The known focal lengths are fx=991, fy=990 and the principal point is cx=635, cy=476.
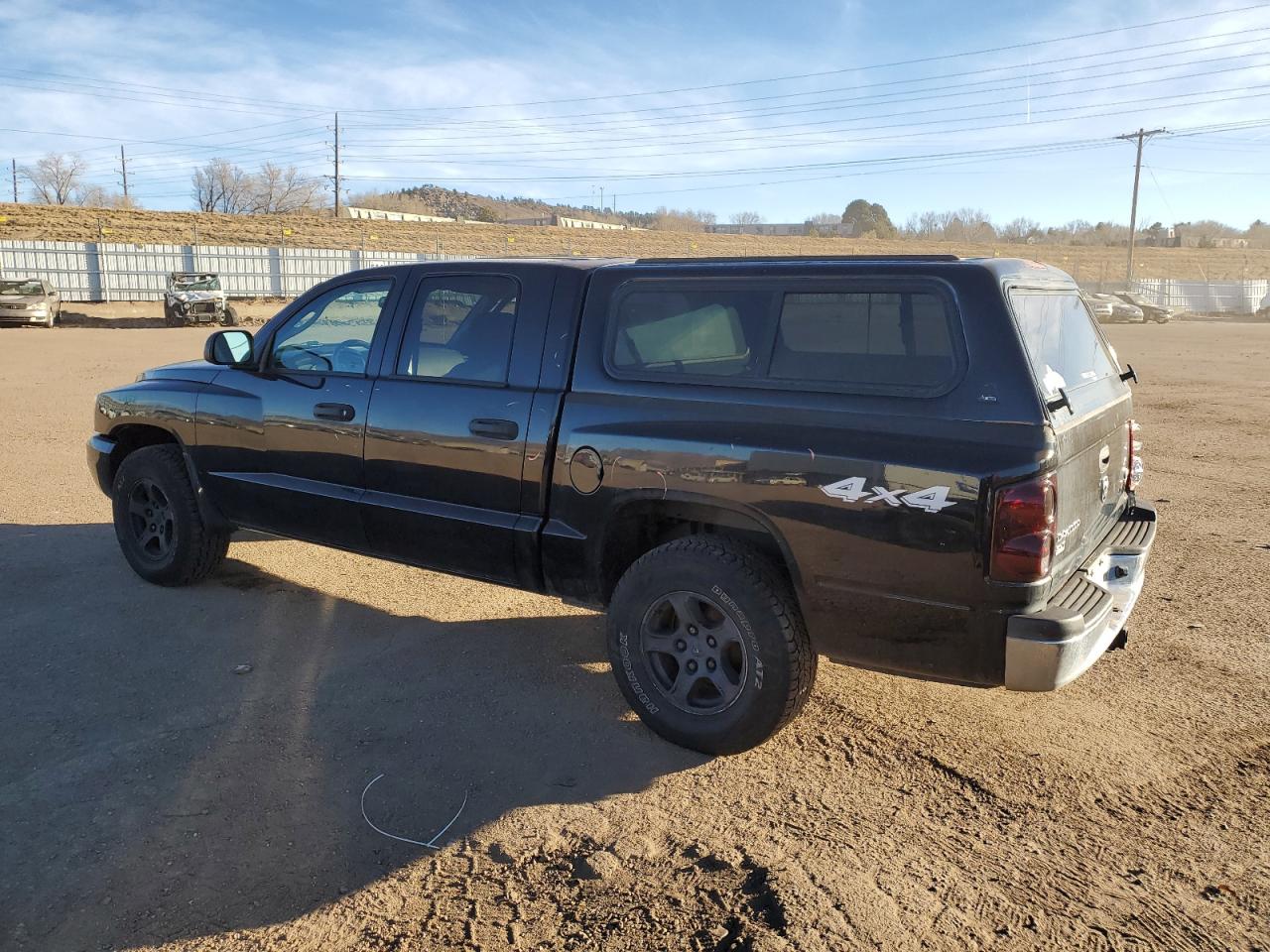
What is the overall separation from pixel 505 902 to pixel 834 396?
1.96m

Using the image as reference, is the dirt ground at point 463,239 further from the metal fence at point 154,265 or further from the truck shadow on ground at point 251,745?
the truck shadow on ground at point 251,745

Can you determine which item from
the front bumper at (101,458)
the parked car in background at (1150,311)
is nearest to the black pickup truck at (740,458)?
the front bumper at (101,458)

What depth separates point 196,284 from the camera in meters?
30.5

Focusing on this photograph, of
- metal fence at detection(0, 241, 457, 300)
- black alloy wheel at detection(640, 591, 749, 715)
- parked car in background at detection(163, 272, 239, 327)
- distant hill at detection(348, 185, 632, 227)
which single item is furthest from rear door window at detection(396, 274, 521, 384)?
distant hill at detection(348, 185, 632, 227)

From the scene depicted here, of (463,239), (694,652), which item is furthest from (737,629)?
(463,239)

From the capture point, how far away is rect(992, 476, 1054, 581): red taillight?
3.07 m

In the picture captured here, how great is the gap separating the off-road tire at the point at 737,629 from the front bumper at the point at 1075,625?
0.76 metres

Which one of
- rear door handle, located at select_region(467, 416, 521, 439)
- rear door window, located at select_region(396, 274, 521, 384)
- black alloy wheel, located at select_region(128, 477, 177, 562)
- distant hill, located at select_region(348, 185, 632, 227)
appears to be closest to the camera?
rear door handle, located at select_region(467, 416, 521, 439)

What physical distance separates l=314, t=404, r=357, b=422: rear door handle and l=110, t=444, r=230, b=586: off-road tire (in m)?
1.17

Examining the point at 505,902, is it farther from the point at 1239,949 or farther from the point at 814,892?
the point at 1239,949

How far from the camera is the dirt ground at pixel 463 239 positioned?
47.5 metres

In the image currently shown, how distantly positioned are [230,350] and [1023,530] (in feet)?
13.5

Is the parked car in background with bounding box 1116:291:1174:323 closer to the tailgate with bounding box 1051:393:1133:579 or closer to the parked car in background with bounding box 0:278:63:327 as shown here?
the parked car in background with bounding box 0:278:63:327

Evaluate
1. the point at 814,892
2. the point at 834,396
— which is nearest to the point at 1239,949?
the point at 814,892
